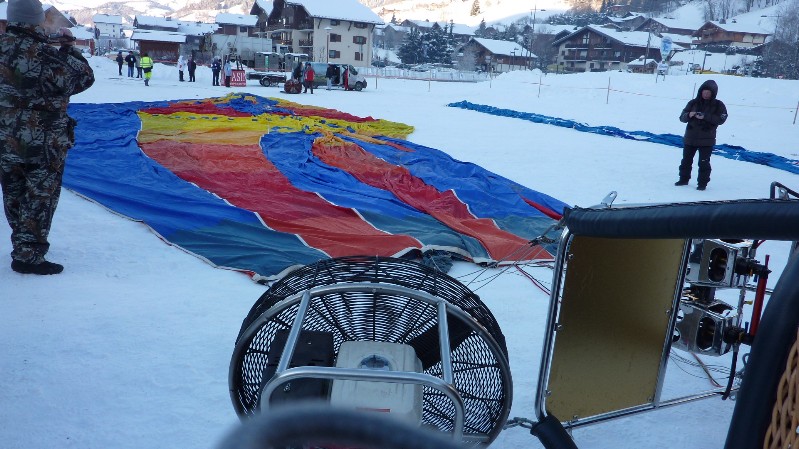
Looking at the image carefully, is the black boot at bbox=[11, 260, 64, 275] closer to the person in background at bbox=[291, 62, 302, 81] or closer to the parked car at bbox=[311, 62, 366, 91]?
the person in background at bbox=[291, 62, 302, 81]

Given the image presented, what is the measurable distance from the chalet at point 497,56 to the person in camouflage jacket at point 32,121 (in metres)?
54.3

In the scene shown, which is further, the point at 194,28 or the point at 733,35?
the point at 194,28

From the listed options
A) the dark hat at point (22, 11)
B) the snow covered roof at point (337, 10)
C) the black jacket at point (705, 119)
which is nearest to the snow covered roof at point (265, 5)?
the snow covered roof at point (337, 10)

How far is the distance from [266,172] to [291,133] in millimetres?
2482

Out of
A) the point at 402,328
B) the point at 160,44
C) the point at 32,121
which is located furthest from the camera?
the point at 160,44

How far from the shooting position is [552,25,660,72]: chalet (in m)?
53.3

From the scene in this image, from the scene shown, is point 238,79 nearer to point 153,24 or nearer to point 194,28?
point 194,28

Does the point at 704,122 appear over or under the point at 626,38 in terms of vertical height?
under

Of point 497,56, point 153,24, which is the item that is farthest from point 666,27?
point 153,24

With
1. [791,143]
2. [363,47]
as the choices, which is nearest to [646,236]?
[791,143]

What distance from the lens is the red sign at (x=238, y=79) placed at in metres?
22.5

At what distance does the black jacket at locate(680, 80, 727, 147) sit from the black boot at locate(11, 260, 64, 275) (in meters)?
6.58

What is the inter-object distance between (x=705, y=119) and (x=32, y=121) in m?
6.79

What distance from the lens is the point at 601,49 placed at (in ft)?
177
